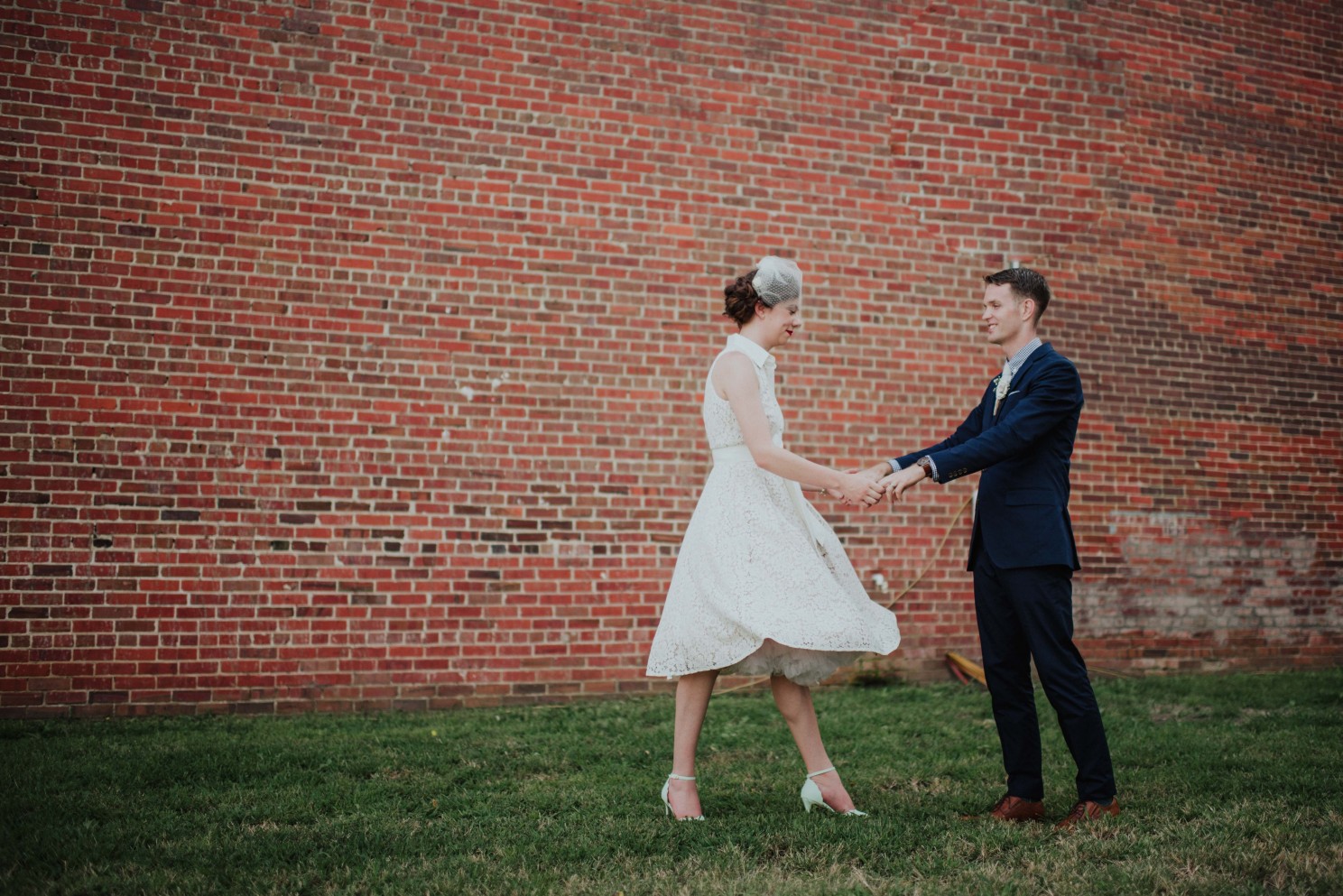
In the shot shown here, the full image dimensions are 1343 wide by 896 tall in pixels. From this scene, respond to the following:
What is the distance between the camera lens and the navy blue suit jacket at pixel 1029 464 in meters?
3.98

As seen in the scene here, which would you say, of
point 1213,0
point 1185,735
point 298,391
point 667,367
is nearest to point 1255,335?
point 1213,0

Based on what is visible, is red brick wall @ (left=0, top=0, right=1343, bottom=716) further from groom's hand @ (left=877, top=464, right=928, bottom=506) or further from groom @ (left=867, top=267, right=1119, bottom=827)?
groom @ (left=867, top=267, right=1119, bottom=827)

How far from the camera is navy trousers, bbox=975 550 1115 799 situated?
3916mm

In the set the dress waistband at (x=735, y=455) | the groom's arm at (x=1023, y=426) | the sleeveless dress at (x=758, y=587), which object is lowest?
the sleeveless dress at (x=758, y=587)

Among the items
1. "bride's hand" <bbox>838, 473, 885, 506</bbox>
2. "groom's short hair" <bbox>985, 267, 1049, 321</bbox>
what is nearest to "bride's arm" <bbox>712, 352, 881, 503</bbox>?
"bride's hand" <bbox>838, 473, 885, 506</bbox>

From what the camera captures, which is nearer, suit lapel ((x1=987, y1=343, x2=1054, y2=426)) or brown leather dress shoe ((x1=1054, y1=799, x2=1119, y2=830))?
brown leather dress shoe ((x1=1054, y1=799, x2=1119, y2=830))

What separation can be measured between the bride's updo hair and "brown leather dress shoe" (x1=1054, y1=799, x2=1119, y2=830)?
2.26 metres

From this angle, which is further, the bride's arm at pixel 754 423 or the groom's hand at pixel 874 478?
the groom's hand at pixel 874 478

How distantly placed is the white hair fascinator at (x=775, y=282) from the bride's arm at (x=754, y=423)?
0.89 ft

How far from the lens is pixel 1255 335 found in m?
8.22

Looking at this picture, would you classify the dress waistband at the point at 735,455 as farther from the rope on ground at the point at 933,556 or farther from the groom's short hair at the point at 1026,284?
the rope on ground at the point at 933,556

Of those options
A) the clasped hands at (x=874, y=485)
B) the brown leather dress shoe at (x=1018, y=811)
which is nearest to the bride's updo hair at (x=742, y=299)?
the clasped hands at (x=874, y=485)

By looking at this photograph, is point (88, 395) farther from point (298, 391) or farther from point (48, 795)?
point (48, 795)

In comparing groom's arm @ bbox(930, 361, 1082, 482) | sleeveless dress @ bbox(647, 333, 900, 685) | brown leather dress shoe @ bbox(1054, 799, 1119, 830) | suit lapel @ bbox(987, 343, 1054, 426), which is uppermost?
suit lapel @ bbox(987, 343, 1054, 426)
